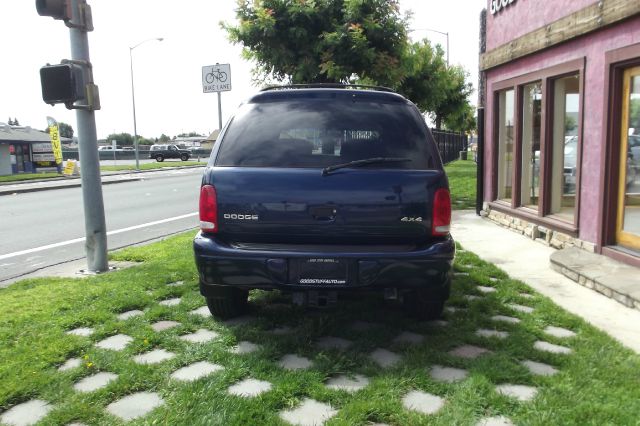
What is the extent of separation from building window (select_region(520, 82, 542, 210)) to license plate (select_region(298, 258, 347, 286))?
18.8ft

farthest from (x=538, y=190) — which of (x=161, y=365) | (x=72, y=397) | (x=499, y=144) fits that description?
(x=72, y=397)

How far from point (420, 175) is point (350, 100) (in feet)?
2.67

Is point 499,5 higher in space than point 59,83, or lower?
higher

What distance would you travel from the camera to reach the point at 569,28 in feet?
23.1

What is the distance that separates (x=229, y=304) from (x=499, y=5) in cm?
771

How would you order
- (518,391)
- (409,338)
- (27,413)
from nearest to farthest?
1. (27,413)
2. (518,391)
3. (409,338)

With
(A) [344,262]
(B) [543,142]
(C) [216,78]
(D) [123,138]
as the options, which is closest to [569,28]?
(B) [543,142]

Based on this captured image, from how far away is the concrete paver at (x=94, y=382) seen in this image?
327 centimetres

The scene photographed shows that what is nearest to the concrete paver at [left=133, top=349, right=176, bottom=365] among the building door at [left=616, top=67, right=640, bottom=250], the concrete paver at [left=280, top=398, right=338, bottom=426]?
the concrete paver at [left=280, top=398, right=338, bottom=426]

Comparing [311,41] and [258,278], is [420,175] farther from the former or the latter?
[311,41]

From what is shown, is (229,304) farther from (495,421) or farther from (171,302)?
(495,421)

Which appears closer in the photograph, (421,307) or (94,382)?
(94,382)

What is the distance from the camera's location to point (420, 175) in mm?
3705

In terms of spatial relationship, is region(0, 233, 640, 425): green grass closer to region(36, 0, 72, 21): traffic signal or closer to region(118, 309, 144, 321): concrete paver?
region(118, 309, 144, 321): concrete paver
